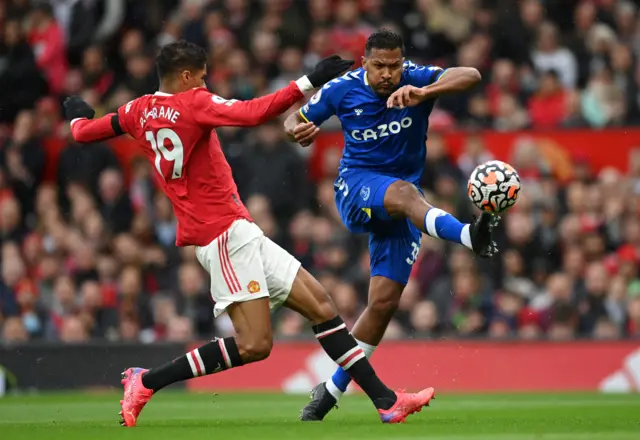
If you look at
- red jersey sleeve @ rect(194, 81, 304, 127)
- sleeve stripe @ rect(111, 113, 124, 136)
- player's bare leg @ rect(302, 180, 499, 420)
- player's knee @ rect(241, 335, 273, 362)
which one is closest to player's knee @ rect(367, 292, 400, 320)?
player's bare leg @ rect(302, 180, 499, 420)

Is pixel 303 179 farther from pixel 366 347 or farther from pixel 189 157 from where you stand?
pixel 189 157

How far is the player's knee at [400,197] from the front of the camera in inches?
353

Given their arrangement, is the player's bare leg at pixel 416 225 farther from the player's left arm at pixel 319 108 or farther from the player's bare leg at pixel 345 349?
the player's left arm at pixel 319 108

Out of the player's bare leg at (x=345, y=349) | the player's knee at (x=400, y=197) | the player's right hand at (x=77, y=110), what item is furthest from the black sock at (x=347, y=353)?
the player's right hand at (x=77, y=110)

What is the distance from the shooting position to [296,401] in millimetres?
12102

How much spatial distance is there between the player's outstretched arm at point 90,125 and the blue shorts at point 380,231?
1.66 metres

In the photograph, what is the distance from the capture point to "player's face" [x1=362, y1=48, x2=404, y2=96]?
918 cm

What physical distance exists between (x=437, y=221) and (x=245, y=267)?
1.26 m

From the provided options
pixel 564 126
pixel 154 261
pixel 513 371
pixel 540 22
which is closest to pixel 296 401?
pixel 513 371

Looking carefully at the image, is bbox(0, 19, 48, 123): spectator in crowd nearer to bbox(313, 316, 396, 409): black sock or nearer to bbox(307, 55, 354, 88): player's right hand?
bbox(313, 316, 396, 409): black sock

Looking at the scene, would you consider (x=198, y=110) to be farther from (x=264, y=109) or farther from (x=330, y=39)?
(x=330, y=39)

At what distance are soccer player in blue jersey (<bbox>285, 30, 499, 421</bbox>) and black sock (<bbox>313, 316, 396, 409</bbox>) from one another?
506 mm

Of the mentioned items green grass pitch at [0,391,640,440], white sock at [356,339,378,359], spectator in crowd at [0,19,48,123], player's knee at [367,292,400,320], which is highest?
spectator in crowd at [0,19,48,123]

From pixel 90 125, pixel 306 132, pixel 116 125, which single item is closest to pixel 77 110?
pixel 90 125
